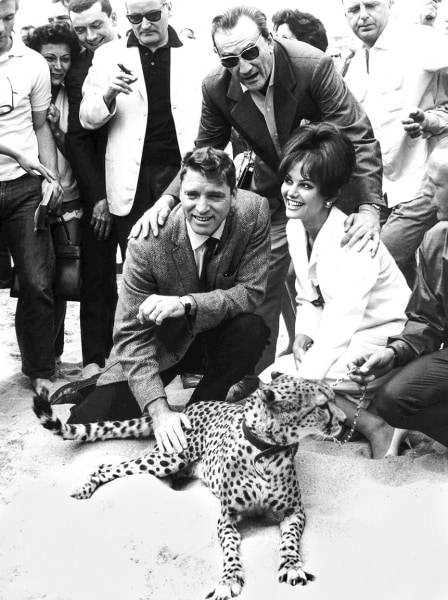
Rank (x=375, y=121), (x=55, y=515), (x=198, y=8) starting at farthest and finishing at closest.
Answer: (x=198, y=8), (x=375, y=121), (x=55, y=515)

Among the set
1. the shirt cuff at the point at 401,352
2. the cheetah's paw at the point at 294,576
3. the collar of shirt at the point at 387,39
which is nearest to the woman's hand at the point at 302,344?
the shirt cuff at the point at 401,352

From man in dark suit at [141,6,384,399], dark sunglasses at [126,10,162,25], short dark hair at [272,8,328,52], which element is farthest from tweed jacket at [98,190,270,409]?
short dark hair at [272,8,328,52]

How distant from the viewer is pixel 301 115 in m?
4.18

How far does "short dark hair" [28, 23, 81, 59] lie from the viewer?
488 cm

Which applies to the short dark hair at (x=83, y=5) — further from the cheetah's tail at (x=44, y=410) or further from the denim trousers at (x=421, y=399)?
the denim trousers at (x=421, y=399)

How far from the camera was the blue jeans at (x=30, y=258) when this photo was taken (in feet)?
15.1

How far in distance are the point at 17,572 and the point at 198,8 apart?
384 inches

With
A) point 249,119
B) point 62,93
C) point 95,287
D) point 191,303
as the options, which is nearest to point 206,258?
point 191,303

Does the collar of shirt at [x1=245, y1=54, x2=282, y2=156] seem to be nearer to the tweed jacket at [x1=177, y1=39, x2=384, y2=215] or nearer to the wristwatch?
the tweed jacket at [x1=177, y1=39, x2=384, y2=215]

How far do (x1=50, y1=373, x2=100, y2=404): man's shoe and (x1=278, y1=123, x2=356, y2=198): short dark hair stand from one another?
1488 mm

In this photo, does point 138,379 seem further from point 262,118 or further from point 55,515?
point 262,118

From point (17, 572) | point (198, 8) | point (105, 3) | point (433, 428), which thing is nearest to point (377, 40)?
point (105, 3)

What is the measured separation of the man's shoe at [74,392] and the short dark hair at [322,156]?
58.6 inches

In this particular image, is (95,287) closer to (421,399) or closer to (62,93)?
(62,93)
